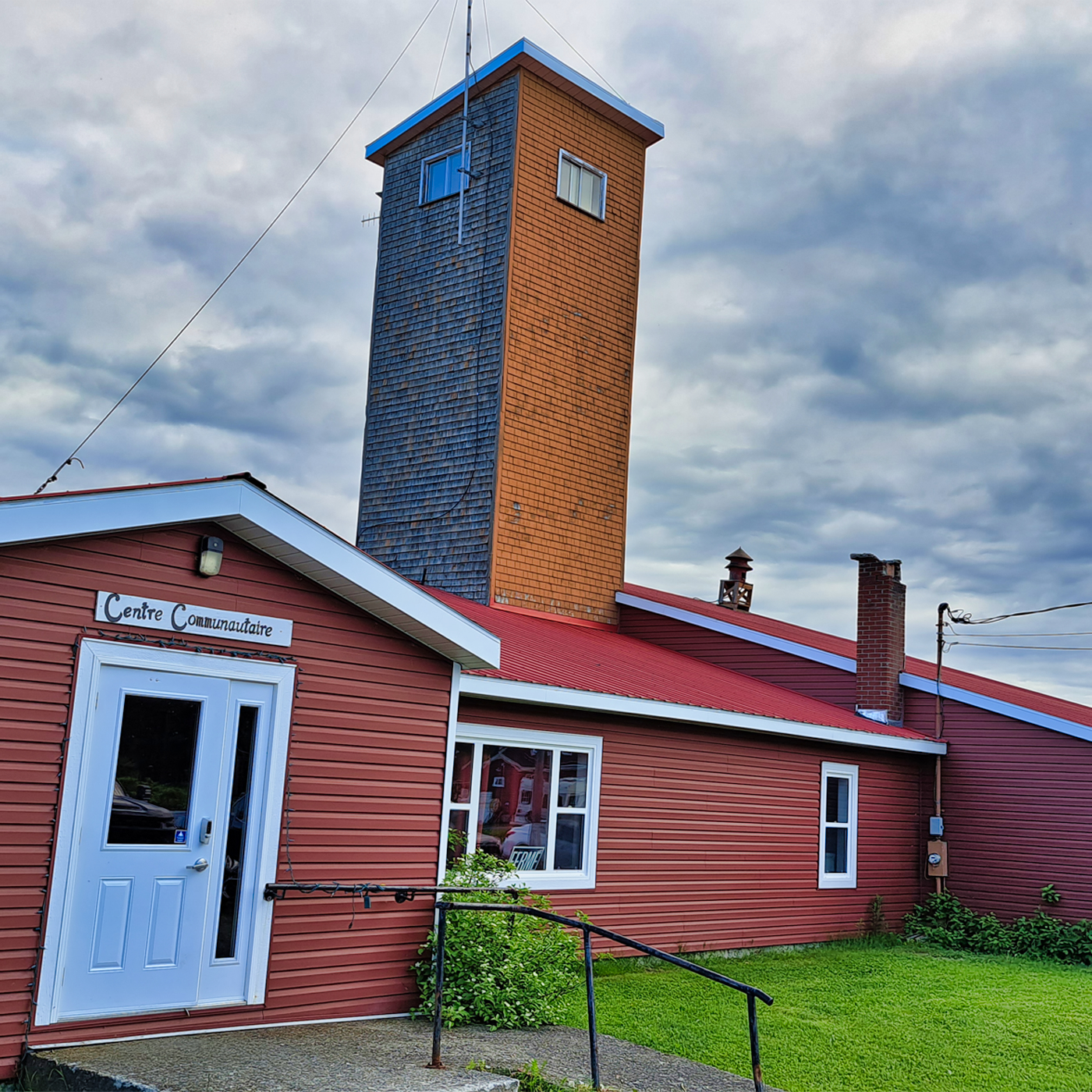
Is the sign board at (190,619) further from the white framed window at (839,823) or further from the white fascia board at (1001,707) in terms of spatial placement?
the white fascia board at (1001,707)

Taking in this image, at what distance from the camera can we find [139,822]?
22.7 feet

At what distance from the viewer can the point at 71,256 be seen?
1298 cm

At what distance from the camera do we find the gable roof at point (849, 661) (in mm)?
15367

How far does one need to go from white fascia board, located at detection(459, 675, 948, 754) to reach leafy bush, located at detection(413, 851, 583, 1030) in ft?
6.09

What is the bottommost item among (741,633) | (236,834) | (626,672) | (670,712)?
(236,834)

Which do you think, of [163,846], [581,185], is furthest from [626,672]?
[581,185]

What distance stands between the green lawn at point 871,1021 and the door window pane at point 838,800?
2178 millimetres

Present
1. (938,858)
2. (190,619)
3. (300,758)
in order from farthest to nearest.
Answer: (938,858), (300,758), (190,619)

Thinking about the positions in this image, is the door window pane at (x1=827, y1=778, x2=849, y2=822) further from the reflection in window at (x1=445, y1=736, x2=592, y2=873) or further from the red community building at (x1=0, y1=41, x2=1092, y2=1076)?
the reflection in window at (x1=445, y1=736, x2=592, y2=873)

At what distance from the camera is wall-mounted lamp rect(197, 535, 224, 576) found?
7238 mm

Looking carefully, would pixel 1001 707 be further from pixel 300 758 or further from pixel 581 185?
pixel 300 758

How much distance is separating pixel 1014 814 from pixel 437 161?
13.6 m

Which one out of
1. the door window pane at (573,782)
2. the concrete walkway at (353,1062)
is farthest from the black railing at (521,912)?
the door window pane at (573,782)

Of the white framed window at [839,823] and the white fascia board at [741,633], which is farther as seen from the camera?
the white fascia board at [741,633]
